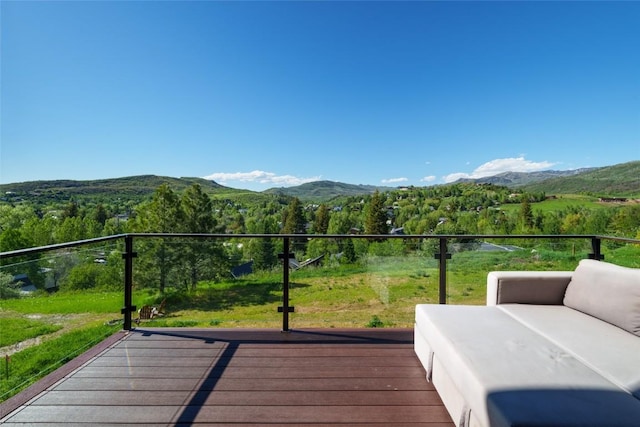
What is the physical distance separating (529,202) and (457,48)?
1232 cm

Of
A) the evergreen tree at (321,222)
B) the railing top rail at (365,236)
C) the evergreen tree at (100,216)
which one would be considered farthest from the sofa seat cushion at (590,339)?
the evergreen tree at (100,216)

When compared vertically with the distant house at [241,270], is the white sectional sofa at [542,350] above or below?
below

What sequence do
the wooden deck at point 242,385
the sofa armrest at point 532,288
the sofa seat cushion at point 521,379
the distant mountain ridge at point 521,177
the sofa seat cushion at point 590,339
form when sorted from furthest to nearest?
the distant mountain ridge at point 521,177 → the sofa armrest at point 532,288 → the wooden deck at point 242,385 → the sofa seat cushion at point 590,339 → the sofa seat cushion at point 521,379

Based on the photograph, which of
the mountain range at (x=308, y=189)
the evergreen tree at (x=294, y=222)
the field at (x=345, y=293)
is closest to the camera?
the field at (x=345, y=293)

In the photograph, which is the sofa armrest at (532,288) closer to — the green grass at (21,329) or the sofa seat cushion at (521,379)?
the sofa seat cushion at (521,379)

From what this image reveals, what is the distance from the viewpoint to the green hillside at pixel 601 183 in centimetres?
1830

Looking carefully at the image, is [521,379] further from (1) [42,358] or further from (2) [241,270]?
(1) [42,358]

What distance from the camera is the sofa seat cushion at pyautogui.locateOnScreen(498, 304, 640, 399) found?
1.55 metres

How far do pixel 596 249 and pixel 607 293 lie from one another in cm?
166

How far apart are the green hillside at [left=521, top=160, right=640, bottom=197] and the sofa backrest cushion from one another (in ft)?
66.8

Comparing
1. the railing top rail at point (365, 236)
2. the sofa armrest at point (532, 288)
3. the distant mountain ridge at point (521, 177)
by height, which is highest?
the distant mountain ridge at point (521, 177)

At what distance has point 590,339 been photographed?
6.39 ft

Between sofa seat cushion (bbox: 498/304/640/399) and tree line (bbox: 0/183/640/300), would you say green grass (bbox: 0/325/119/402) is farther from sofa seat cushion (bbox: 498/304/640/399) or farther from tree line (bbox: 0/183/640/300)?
sofa seat cushion (bbox: 498/304/640/399)

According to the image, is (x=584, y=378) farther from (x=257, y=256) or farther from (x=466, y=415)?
(x=257, y=256)
